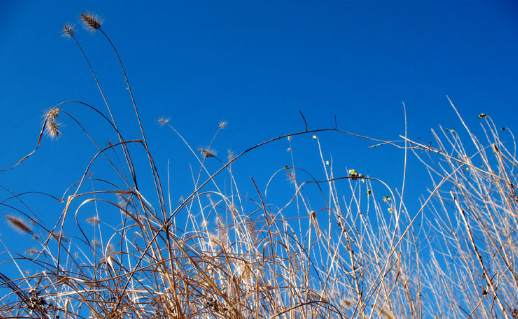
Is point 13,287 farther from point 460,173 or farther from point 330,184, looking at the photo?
point 460,173

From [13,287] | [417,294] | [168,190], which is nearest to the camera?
[13,287]

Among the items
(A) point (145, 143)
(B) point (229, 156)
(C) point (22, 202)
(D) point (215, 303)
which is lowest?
(D) point (215, 303)

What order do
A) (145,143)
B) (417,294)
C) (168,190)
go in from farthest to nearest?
(168,190), (417,294), (145,143)

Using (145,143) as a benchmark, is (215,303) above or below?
below

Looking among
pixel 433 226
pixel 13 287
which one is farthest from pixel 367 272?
pixel 13 287

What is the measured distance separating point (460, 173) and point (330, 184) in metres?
0.86

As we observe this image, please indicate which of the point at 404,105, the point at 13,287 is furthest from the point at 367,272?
the point at 13,287

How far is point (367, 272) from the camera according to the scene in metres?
1.55

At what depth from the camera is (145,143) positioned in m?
0.92

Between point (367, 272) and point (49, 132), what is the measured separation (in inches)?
53.3

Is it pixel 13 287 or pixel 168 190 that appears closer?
pixel 13 287

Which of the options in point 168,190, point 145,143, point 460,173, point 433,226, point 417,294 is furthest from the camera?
point 433,226

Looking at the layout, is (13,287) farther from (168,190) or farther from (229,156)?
(229,156)

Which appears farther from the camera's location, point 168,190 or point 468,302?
point 468,302
